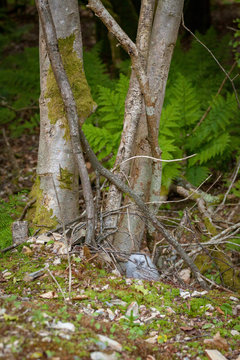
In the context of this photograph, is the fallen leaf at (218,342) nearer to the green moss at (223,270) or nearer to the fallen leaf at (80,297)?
the fallen leaf at (80,297)

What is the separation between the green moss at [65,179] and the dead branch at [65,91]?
0.34 m

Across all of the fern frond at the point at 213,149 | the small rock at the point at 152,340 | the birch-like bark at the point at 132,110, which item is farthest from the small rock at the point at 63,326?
the fern frond at the point at 213,149

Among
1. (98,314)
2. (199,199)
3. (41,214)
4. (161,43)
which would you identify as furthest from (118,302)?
(161,43)

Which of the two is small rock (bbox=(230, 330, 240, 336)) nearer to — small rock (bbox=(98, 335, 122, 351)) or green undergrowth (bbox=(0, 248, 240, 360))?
green undergrowth (bbox=(0, 248, 240, 360))

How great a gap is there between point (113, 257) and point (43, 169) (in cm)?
121

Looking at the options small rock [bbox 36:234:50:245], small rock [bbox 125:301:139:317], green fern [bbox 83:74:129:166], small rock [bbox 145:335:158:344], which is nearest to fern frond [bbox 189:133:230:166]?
green fern [bbox 83:74:129:166]

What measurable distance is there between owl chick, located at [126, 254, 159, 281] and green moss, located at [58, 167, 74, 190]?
987 millimetres

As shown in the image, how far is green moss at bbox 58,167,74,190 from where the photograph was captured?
3.68 meters

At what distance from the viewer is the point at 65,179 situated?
3695 mm

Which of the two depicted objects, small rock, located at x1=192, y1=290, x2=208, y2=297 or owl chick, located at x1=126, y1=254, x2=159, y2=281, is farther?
owl chick, located at x1=126, y1=254, x2=159, y2=281

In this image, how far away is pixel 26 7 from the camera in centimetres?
1265

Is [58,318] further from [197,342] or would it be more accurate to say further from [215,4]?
[215,4]

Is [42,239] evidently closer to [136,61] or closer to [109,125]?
[136,61]

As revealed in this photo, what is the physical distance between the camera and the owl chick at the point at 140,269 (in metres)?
3.28
